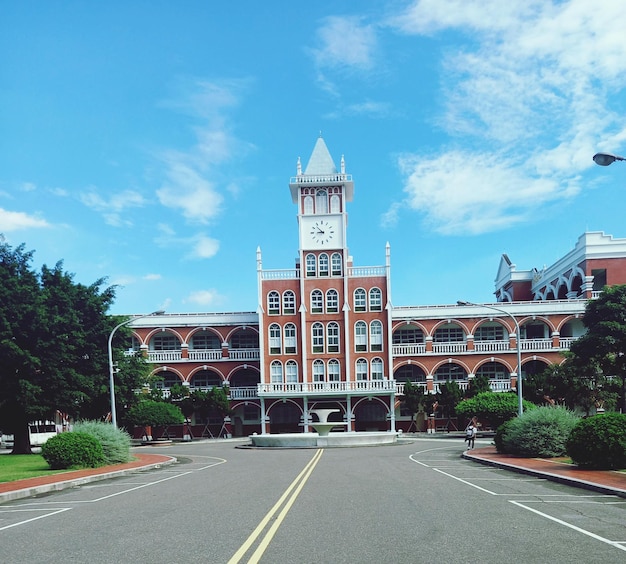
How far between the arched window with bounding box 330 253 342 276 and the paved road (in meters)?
38.6

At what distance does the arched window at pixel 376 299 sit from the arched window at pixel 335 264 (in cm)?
313

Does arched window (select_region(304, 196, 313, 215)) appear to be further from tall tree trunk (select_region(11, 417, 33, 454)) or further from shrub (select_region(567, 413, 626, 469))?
shrub (select_region(567, 413, 626, 469))

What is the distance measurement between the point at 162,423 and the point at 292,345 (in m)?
13.0

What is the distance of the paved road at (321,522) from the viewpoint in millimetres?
8016

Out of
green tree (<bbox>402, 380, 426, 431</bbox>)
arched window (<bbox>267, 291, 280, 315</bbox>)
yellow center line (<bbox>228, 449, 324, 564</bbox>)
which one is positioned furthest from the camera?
arched window (<bbox>267, 291, 280, 315</bbox>)

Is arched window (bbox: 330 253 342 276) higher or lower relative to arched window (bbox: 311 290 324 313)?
higher

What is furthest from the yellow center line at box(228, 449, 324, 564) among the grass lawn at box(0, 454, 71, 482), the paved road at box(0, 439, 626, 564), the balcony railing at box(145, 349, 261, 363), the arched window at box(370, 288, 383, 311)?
the balcony railing at box(145, 349, 261, 363)

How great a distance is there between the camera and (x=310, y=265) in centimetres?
5625

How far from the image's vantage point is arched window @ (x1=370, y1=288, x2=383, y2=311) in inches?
2186

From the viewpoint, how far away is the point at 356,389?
175 ft

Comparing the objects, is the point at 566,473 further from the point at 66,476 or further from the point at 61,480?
the point at 66,476

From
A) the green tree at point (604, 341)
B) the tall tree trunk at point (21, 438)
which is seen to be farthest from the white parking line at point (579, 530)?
the green tree at point (604, 341)

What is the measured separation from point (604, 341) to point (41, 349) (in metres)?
Result: 30.8

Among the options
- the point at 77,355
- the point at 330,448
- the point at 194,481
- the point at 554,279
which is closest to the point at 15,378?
the point at 77,355
